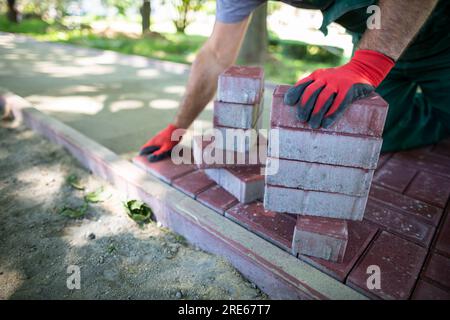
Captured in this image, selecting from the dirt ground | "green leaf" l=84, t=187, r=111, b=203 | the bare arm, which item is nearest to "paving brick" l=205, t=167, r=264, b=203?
the dirt ground

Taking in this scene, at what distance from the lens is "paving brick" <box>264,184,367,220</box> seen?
54.6 inches

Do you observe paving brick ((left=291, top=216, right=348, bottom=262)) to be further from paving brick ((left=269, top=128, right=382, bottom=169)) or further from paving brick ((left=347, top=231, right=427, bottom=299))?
paving brick ((left=269, top=128, right=382, bottom=169))

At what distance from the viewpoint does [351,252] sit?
56.4 inches

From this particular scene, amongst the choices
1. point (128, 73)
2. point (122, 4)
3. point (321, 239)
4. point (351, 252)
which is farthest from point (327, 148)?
point (122, 4)

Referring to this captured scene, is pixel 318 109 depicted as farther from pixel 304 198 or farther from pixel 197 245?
pixel 197 245

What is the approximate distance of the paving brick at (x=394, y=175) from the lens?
2033 mm

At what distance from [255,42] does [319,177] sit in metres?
5.56

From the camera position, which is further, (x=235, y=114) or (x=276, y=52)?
(x=276, y=52)

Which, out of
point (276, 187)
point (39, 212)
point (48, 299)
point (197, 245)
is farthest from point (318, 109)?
point (39, 212)

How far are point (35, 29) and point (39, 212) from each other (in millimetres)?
16006

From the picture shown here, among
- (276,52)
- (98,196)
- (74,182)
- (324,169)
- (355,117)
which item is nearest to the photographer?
(355,117)

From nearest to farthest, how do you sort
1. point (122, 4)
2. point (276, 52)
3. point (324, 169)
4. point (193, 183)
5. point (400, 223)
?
point (324, 169)
point (400, 223)
point (193, 183)
point (276, 52)
point (122, 4)

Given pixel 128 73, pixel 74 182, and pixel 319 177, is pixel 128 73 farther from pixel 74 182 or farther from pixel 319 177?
pixel 319 177

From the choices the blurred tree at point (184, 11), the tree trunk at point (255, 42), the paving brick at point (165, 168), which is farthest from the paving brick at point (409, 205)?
the blurred tree at point (184, 11)
